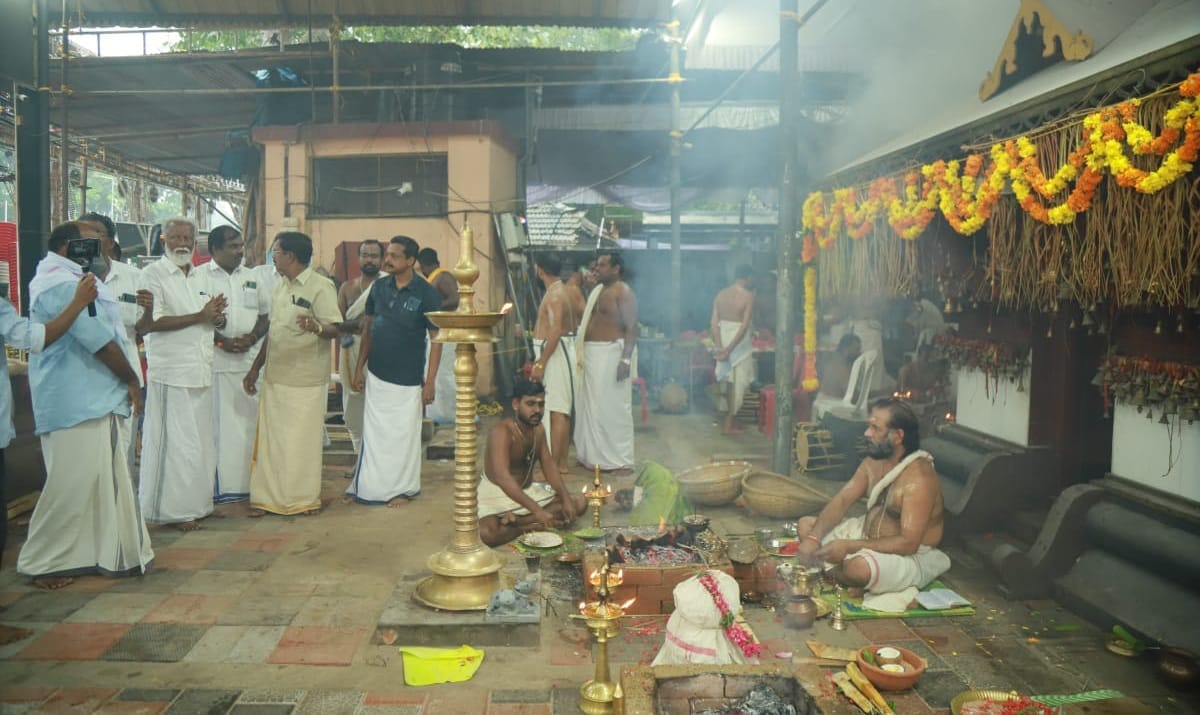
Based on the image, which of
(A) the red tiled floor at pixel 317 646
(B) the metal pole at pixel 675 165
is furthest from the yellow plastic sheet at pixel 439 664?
(B) the metal pole at pixel 675 165

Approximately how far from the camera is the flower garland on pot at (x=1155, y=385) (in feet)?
15.9

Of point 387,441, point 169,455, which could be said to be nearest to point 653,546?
point 387,441

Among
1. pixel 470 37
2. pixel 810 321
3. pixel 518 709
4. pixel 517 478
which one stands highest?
pixel 470 37

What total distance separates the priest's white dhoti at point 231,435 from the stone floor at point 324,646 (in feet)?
3.59

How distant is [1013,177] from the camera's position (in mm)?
5152

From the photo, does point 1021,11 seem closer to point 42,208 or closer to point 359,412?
point 359,412

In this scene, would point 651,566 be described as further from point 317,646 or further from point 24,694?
point 24,694

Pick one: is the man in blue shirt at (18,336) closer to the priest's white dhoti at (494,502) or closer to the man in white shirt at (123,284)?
the man in white shirt at (123,284)

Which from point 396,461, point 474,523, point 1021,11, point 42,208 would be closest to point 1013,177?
point 1021,11

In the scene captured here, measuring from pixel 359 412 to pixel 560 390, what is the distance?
74.0 inches

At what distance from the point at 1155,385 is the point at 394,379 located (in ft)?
17.5

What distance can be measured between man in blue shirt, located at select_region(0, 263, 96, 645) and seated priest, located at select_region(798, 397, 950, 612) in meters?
4.47

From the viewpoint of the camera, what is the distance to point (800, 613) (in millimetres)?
4672

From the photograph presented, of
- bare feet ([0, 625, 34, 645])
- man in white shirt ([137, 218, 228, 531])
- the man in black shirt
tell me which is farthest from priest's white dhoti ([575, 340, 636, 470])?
bare feet ([0, 625, 34, 645])
